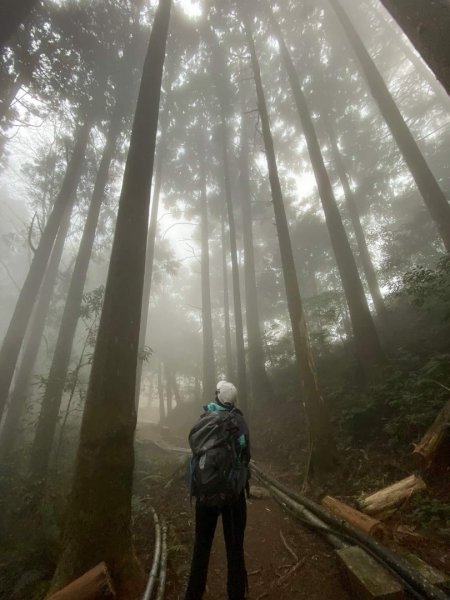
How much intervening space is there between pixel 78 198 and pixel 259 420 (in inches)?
604

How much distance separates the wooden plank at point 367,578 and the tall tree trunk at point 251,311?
10115mm

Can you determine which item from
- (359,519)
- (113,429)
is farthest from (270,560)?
(113,429)

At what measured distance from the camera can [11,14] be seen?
6176 millimetres

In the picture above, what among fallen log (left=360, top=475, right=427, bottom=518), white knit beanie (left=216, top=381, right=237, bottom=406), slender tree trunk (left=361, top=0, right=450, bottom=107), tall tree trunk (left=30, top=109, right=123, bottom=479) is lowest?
fallen log (left=360, top=475, right=427, bottom=518)

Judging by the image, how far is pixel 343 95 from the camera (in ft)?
56.0

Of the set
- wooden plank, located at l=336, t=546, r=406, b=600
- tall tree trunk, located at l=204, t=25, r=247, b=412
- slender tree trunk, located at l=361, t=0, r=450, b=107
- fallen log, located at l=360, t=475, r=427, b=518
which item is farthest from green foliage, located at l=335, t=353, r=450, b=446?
slender tree trunk, located at l=361, t=0, r=450, b=107

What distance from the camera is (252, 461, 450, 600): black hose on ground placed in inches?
109

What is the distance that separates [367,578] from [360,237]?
1552 cm

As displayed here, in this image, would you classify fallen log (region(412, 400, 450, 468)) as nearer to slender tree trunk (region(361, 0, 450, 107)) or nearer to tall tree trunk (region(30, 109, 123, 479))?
tall tree trunk (region(30, 109, 123, 479))

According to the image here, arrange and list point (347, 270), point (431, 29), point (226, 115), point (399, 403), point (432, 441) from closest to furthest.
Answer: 1. point (431, 29)
2. point (432, 441)
3. point (399, 403)
4. point (347, 270)
5. point (226, 115)

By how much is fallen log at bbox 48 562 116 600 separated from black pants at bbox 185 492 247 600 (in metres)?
1.05

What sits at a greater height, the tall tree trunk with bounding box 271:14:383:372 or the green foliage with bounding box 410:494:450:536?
the tall tree trunk with bounding box 271:14:383:372

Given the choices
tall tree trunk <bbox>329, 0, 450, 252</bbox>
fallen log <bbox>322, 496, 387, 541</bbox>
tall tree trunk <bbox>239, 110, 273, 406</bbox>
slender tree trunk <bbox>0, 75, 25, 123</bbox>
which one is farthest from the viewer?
tall tree trunk <bbox>239, 110, 273, 406</bbox>

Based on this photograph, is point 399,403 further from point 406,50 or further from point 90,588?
point 406,50
